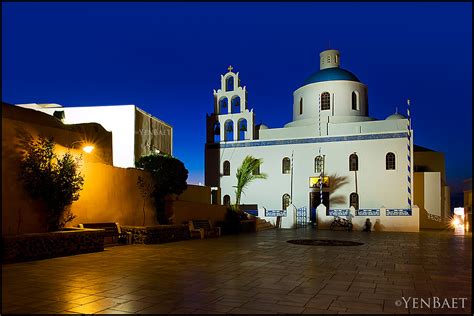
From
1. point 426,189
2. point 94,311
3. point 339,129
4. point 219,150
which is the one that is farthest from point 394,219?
point 94,311

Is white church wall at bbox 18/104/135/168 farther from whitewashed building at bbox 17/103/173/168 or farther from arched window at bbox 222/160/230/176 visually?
arched window at bbox 222/160/230/176

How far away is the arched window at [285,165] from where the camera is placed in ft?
86.2

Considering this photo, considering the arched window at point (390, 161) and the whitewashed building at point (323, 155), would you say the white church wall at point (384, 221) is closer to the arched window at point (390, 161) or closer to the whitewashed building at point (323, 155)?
the whitewashed building at point (323, 155)

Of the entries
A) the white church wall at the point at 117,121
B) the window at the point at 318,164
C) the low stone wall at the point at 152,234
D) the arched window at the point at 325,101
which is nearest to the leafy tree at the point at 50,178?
the low stone wall at the point at 152,234

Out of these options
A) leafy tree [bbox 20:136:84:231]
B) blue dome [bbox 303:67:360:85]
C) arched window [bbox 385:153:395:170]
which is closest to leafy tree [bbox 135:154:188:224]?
leafy tree [bbox 20:136:84:231]

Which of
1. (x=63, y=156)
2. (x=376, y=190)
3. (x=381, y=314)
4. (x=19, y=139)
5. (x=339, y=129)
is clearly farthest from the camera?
(x=339, y=129)

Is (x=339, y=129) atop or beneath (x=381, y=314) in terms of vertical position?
atop

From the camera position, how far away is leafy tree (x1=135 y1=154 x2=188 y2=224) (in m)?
15.0

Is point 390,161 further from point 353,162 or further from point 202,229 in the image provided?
point 202,229

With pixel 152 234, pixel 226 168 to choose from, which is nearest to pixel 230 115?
pixel 226 168

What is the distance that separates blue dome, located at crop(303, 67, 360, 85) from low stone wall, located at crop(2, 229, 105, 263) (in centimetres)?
2054

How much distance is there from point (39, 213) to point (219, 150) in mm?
18514

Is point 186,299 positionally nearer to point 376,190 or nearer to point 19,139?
point 19,139

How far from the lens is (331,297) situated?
19.1 ft
